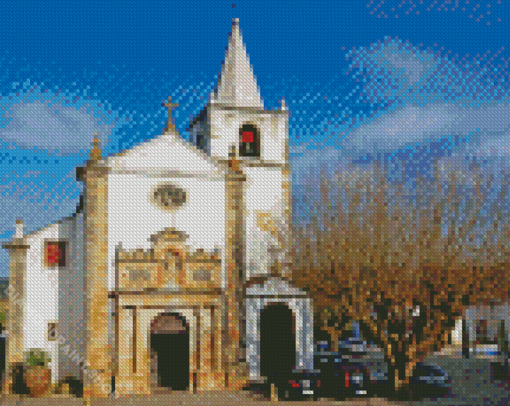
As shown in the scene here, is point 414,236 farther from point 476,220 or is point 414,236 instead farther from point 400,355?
point 400,355

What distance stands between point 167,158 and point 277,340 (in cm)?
906

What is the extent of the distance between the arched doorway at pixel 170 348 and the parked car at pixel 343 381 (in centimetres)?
580

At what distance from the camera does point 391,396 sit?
26.0 m

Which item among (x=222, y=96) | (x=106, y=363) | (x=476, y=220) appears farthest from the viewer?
(x=222, y=96)

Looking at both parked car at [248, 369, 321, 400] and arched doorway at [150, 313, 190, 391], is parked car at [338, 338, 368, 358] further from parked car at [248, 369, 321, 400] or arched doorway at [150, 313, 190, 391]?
arched doorway at [150, 313, 190, 391]

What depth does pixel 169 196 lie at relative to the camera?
3067cm

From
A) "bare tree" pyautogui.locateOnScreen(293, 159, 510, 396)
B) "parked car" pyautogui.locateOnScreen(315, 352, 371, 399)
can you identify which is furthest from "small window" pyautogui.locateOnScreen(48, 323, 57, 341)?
"bare tree" pyautogui.locateOnScreen(293, 159, 510, 396)

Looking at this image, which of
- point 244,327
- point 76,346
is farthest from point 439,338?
point 76,346

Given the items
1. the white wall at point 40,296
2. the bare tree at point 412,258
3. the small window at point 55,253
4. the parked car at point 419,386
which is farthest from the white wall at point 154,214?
the parked car at point 419,386

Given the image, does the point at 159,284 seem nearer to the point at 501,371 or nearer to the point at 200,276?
the point at 200,276

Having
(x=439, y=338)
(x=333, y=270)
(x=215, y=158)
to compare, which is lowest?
(x=439, y=338)

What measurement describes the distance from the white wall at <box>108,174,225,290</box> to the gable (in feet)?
1.34

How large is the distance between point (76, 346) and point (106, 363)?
1.84 m

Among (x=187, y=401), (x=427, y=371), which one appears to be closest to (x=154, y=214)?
(x=187, y=401)
